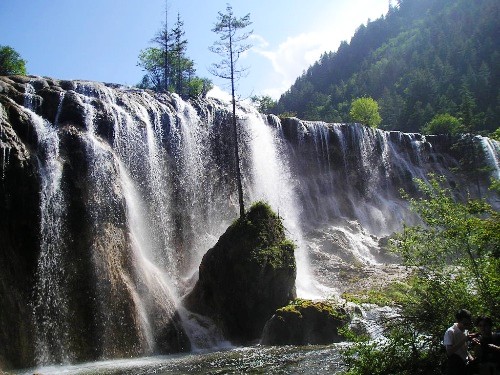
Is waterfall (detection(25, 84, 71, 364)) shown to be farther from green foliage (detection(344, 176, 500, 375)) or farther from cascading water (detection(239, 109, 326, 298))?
cascading water (detection(239, 109, 326, 298))

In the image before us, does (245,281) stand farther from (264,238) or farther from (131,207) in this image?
(131,207)

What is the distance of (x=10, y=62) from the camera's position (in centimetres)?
5450

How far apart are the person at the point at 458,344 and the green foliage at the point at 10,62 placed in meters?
55.9

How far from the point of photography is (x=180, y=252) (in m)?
25.4

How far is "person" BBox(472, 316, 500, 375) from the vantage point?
23.9 ft

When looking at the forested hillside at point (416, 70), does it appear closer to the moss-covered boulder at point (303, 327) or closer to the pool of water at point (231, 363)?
the moss-covered boulder at point (303, 327)

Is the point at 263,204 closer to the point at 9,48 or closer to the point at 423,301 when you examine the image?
the point at 423,301

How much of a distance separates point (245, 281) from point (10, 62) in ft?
155

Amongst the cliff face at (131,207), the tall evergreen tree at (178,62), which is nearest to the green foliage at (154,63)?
the tall evergreen tree at (178,62)

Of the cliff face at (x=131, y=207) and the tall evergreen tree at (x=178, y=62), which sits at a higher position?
the tall evergreen tree at (x=178, y=62)

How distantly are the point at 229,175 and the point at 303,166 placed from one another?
9.08 meters

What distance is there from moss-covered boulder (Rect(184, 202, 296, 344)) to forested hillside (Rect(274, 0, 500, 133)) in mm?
37074

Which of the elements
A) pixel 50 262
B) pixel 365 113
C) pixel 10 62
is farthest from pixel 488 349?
pixel 365 113

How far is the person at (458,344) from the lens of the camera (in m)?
7.43
